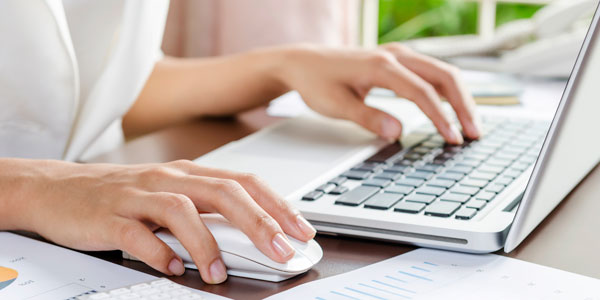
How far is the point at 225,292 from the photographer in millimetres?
491

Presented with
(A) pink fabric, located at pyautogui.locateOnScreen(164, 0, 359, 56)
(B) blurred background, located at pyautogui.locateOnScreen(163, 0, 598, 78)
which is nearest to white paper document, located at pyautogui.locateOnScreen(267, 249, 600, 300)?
(B) blurred background, located at pyautogui.locateOnScreen(163, 0, 598, 78)

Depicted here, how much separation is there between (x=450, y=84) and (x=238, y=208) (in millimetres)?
446

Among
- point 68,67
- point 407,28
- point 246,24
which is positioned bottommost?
point 407,28

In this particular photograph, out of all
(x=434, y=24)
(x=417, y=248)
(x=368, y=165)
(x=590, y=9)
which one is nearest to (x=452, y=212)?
(x=417, y=248)

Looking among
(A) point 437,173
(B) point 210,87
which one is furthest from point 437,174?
(B) point 210,87

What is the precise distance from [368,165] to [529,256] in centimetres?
22

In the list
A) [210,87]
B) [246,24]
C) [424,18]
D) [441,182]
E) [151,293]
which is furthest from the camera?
[424,18]

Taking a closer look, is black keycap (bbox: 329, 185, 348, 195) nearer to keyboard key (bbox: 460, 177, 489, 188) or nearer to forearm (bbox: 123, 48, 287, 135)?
keyboard key (bbox: 460, 177, 489, 188)

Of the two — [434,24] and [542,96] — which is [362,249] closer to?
[542,96]

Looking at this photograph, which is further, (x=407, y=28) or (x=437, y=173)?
(x=407, y=28)

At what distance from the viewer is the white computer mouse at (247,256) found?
501mm

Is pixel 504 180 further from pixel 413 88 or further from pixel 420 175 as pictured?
pixel 413 88

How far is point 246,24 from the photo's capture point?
1958mm

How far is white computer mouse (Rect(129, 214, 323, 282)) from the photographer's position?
501 mm
